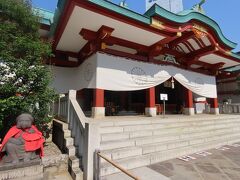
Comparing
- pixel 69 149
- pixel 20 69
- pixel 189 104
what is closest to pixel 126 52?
pixel 189 104

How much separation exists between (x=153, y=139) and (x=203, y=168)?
168 centimetres

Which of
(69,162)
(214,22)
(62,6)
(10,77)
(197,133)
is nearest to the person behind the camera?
(69,162)

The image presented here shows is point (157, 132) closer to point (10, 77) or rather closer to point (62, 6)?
point (10, 77)

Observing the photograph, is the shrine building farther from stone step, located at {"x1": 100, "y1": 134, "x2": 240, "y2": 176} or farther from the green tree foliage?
stone step, located at {"x1": 100, "y1": 134, "x2": 240, "y2": 176}

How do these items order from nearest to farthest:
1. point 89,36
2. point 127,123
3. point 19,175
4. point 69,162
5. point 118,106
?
point 19,175
point 69,162
point 127,123
point 89,36
point 118,106

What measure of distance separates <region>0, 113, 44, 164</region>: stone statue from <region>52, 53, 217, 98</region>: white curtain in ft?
12.8

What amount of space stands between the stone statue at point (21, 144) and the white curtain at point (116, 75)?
3908mm

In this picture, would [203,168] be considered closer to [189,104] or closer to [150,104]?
[150,104]

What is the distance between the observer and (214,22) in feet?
33.1

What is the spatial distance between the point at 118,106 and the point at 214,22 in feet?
24.9

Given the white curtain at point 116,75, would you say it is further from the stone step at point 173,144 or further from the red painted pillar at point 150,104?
the stone step at point 173,144

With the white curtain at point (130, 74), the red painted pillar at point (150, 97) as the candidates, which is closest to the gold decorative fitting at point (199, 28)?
the white curtain at point (130, 74)

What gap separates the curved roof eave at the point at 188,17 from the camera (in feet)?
25.5

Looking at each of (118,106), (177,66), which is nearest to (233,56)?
(177,66)
